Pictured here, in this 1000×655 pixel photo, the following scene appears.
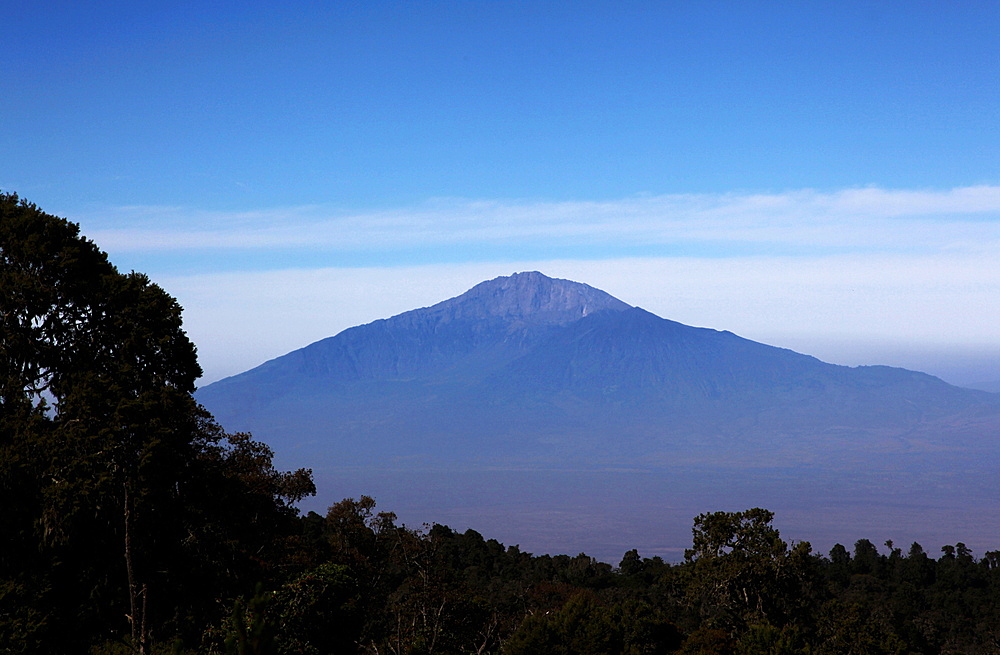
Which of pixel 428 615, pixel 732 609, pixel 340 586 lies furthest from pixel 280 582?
pixel 732 609

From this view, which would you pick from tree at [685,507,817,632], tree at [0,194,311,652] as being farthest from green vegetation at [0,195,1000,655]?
tree at [685,507,817,632]

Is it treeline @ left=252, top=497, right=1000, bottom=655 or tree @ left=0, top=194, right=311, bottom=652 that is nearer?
tree @ left=0, top=194, right=311, bottom=652

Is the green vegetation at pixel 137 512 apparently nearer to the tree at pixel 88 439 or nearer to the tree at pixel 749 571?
the tree at pixel 88 439

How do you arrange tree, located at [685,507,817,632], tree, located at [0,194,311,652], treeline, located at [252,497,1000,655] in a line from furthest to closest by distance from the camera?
tree, located at [685,507,817,632] → treeline, located at [252,497,1000,655] → tree, located at [0,194,311,652]

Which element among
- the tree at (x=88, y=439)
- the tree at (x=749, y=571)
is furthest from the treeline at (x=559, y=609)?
the tree at (x=88, y=439)

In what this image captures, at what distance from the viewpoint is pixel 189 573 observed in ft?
66.2

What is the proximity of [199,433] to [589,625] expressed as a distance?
13.1 m

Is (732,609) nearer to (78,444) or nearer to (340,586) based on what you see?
(340,586)

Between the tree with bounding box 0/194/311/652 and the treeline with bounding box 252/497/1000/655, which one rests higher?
the tree with bounding box 0/194/311/652

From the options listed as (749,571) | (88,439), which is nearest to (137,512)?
(88,439)

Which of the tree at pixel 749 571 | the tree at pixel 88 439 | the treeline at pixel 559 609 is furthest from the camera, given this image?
the tree at pixel 749 571

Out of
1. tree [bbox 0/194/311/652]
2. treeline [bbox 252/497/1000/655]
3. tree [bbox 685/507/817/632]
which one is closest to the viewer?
tree [bbox 0/194/311/652]

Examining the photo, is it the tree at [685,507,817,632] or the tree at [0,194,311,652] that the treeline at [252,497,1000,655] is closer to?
the tree at [685,507,817,632]

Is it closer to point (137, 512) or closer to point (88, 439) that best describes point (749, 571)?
point (137, 512)
